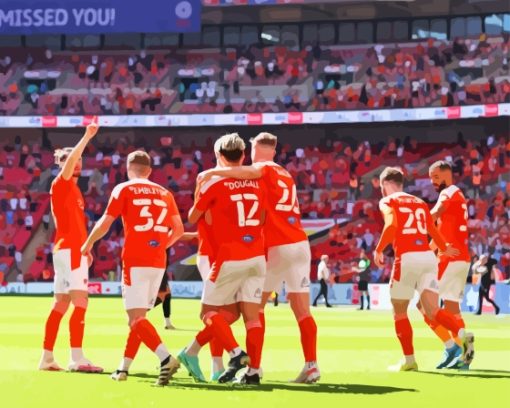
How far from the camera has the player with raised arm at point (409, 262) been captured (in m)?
11.7

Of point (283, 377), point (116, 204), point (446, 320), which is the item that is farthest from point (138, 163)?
point (446, 320)

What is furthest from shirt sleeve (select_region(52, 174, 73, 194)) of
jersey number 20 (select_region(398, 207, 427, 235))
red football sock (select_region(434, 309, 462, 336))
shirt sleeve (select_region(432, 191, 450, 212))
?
shirt sleeve (select_region(432, 191, 450, 212))

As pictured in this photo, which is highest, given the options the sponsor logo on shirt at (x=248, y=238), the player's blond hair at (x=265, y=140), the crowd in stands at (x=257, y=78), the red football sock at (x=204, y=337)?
the crowd in stands at (x=257, y=78)

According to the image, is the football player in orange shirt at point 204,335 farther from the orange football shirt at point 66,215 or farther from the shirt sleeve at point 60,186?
the shirt sleeve at point 60,186

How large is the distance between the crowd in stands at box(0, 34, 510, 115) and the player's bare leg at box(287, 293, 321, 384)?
38.7 m

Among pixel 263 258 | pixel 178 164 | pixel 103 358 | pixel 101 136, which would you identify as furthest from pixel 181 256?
pixel 263 258

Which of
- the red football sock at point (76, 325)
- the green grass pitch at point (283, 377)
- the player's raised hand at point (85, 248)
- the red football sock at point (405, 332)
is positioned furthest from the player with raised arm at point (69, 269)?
the red football sock at point (405, 332)

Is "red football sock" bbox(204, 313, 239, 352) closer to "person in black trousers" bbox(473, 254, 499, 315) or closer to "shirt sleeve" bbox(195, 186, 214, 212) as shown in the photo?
"shirt sleeve" bbox(195, 186, 214, 212)

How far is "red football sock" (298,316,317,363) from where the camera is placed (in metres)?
10.2

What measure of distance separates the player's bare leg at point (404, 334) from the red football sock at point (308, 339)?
1.64 metres

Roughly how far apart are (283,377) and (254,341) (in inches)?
59.6

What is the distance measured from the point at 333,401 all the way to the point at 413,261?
349 cm

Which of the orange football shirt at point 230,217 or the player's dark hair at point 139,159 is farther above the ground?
the player's dark hair at point 139,159

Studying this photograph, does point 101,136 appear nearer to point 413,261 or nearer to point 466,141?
point 466,141
